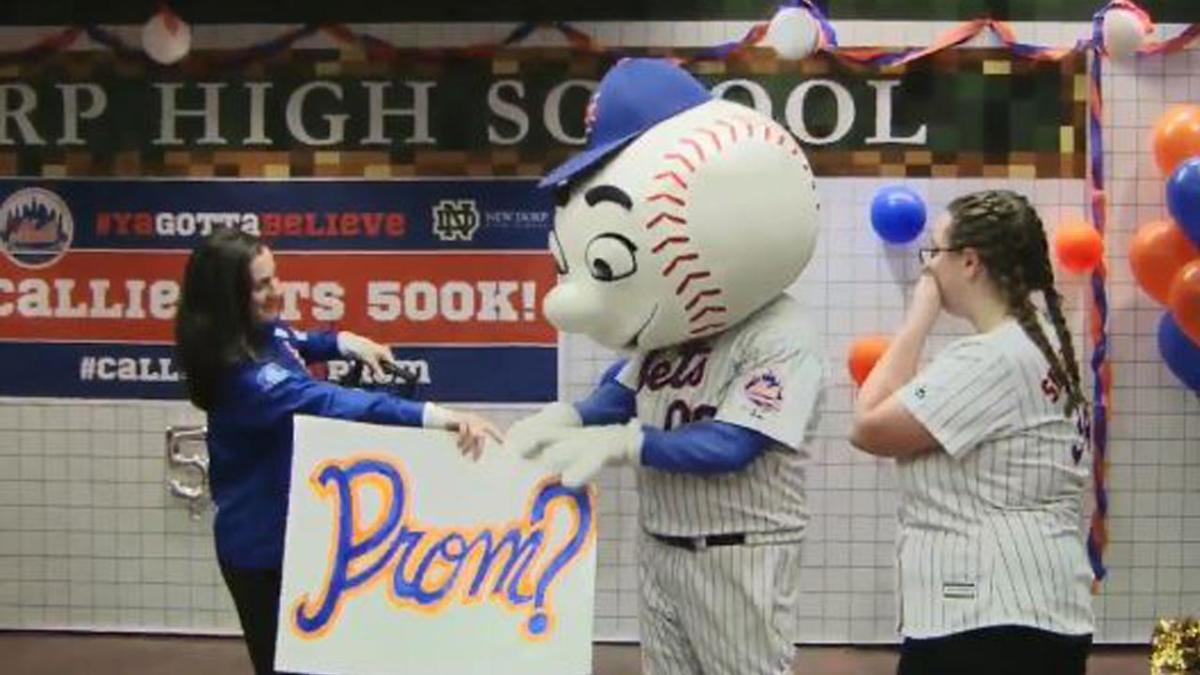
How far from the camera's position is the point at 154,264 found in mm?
4707

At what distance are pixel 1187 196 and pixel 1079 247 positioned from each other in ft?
1.49

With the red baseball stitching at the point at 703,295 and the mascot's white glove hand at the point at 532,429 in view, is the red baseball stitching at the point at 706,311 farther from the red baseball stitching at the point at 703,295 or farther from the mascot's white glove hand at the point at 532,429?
the mascot's white glove hand at the point at 532,429

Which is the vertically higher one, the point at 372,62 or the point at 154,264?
the point at 372,62

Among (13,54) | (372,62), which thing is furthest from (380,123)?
(13,54)

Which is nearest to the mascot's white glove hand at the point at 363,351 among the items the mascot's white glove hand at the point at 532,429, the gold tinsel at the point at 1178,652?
the mascot's white glove hand at the point at 532,429

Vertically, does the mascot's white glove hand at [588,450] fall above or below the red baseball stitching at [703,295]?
below

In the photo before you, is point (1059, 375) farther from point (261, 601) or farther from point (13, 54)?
point (13, 54)

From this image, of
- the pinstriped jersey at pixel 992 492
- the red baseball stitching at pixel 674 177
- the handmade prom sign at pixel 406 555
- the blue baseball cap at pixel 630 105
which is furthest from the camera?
the handmade prom sign at pixel 406 555

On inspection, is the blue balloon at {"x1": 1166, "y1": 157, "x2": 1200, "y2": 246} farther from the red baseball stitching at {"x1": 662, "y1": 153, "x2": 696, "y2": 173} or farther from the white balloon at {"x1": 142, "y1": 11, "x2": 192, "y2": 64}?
the white balloon at {"x1": 142, "y1": 11, "x2": 192, "y2": 64}

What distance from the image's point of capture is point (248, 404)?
2.85 m

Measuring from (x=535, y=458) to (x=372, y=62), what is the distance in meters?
2.34

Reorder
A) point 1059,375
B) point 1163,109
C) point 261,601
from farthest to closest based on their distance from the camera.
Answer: point 1163,109, point 261,601, point 1059,375

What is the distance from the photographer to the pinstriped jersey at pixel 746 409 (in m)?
2.52

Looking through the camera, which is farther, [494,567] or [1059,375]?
[494,567]
